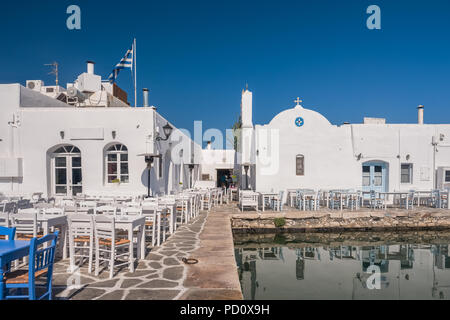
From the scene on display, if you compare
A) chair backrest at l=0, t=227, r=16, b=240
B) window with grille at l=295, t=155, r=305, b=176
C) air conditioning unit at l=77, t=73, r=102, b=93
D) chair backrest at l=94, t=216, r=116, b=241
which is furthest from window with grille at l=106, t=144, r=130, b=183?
window with grille at l=295, t=155, r=305, b=176

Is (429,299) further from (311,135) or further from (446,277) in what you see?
(311,135)

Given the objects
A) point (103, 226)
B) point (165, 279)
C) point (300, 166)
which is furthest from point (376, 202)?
point (103, 226)

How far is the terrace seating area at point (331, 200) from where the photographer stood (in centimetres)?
1076

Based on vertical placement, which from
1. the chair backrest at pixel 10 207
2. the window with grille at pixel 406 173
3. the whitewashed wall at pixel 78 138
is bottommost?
the chair backrest at pixel 10 207

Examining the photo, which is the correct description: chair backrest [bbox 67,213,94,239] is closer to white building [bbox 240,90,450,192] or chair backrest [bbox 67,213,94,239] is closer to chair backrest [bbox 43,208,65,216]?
chair backrest [bbox 43,208,65,216]

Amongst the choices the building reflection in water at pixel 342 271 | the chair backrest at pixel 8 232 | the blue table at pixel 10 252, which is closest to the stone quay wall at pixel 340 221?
the building reflection in water at pixel 342 271

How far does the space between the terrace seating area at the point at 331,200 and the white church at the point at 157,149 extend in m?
0.83

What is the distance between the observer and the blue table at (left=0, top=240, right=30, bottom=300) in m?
2.82

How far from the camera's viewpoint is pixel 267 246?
8.63 meters

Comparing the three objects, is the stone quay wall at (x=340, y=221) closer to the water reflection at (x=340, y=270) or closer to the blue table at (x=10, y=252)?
the water reflection at (x=340, y=270)

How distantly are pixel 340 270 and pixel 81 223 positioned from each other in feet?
18.6

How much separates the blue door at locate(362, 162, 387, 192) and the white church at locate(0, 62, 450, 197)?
0.05m
